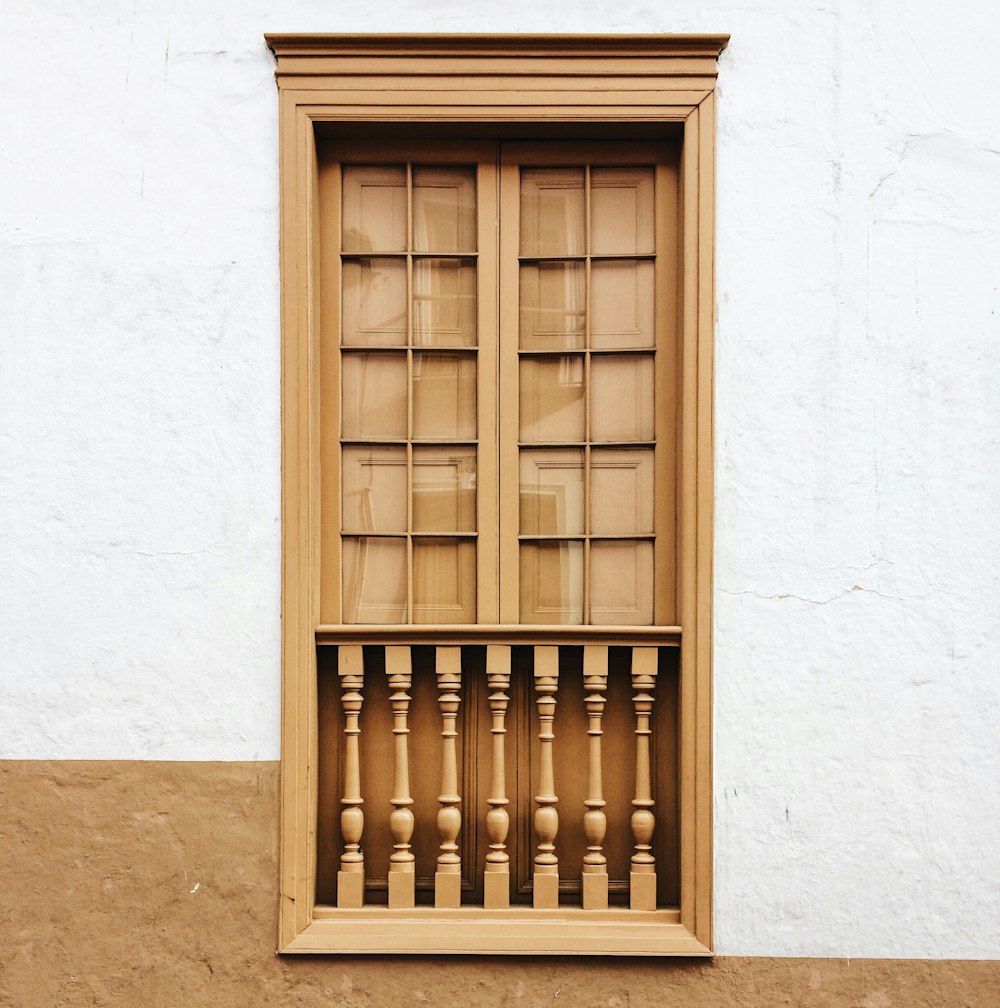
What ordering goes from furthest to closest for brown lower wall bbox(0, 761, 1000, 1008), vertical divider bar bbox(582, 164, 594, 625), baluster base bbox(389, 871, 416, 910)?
vertical divider bar bbox(582, 164, 594, 625), baluster base bbox(389, 871, 416, 910), brown lower wall bbox(0, 761, 1000, 1008)

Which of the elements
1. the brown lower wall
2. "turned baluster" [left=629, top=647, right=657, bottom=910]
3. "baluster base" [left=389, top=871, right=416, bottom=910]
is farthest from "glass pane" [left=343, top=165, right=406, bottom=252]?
"baluster base" [left=389, top=871, right=416, bottom=910]

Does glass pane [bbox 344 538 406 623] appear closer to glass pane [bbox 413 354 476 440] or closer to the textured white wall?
the textured white wall

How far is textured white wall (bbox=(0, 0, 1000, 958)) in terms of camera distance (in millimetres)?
3775

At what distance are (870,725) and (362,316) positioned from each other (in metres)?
2.42

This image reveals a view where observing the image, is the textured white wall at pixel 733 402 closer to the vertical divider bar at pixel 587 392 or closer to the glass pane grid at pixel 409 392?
the glass pane grid at pixel 409 392

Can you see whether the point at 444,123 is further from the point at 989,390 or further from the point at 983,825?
the point at 983,825

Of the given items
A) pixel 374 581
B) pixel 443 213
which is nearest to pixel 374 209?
pixel 443 213

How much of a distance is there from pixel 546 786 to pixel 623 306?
5.99ft

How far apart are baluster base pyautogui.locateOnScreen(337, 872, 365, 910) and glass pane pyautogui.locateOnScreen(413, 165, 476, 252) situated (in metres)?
2.36

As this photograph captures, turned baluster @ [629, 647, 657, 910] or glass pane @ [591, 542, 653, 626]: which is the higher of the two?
glass pane @ [591, 542, 653, 626]

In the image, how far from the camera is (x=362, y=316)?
404 centimetres

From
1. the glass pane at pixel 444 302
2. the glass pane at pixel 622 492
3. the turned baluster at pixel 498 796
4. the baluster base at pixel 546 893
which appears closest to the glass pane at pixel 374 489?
the glass pane at pixel 444 302

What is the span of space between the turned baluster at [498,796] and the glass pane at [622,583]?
0.41 meters

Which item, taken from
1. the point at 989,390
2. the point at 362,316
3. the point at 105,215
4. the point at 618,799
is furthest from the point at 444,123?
the point at 618,799
